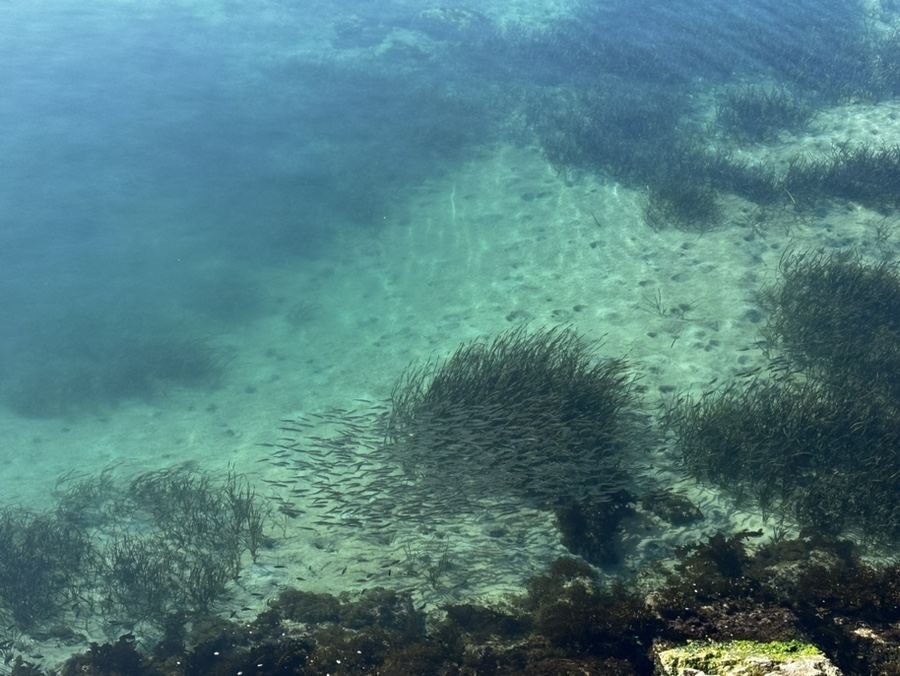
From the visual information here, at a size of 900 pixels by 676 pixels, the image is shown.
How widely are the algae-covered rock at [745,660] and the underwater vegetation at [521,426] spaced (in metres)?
2.34

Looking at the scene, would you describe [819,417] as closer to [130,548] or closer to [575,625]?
[575,625]

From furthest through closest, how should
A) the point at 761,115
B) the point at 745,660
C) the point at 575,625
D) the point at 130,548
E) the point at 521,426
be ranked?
the point at 761,115, the point at 130,548, the point at 521,426, the point at 575,625, the point at 745,660

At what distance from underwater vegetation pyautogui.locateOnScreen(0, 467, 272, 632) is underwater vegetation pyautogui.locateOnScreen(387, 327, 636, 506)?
85.4 inches

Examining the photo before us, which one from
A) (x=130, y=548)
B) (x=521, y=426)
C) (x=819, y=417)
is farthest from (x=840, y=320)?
(x=130, y=548)

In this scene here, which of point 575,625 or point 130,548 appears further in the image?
point 130,548

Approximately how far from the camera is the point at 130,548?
735 centimetres

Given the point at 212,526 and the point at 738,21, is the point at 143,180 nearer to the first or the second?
the point at 212,526

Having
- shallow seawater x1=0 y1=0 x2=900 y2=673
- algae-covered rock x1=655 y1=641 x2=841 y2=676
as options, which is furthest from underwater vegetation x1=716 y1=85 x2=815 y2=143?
algae-covered rock x1=655 y1=641 x2=841 y2=676

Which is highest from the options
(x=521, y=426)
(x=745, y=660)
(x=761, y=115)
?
(x=761, y=115)

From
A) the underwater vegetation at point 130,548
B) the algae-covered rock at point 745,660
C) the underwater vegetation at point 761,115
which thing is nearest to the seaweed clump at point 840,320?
the algae-covered rock at point 745,660

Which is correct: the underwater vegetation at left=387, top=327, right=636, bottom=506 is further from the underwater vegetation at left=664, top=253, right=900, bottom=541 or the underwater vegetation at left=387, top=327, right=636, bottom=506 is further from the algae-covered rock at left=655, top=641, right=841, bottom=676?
the algae-covered rock at left=655, top=641, right=841, bottom=676

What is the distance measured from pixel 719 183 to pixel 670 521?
7713 mm

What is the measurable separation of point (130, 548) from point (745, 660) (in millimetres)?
6419

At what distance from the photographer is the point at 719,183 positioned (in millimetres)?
12070
